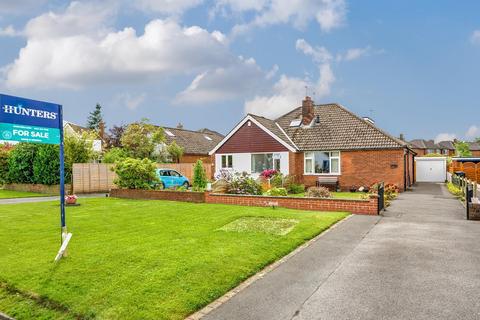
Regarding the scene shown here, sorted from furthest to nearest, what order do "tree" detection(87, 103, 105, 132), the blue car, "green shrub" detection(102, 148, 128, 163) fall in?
"tree" detection(87, 103, 105, 132) < "green shrub" detection(102, 148, 128, 163) < the blue car

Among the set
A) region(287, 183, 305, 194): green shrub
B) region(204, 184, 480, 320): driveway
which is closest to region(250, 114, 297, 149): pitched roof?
region(287, 183, 305, 194): green shrub

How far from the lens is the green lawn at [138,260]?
18.3 feet

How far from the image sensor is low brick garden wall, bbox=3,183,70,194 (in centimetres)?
2631

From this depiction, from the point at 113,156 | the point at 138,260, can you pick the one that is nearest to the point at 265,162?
the point at 113,156

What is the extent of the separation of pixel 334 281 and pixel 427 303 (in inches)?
59.4

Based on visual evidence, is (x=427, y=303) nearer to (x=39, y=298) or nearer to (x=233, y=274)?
(x=233, y=274)

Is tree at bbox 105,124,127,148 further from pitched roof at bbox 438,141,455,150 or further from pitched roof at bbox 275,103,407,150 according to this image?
pitched roof at bbox 438,141,455,150

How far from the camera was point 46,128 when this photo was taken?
7.96 metres

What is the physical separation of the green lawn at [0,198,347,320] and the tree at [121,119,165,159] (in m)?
21.9

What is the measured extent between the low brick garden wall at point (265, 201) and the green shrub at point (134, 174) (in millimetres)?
540

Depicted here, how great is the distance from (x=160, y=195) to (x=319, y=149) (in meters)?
12.8

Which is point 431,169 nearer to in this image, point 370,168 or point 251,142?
point 370,168

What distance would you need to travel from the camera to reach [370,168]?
25719mm

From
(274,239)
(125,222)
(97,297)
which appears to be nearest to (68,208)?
(125,222)
